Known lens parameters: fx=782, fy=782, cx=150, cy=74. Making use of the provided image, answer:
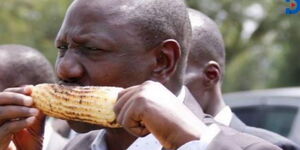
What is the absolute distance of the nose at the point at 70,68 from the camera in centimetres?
314

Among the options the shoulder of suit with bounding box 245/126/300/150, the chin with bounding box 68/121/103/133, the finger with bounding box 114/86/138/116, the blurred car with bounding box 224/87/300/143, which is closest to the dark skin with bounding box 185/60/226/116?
the shoulder of suit with bounding box 245/126/300/150

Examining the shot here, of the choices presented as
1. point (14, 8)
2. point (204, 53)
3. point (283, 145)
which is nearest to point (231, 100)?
point (204, 53)

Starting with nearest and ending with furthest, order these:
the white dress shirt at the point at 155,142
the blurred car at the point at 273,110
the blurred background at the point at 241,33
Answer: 1. the white dress shirt at the point at 155,142
2. the blurred car at the point at 273,110
3. the blurred background at the point at 241,33

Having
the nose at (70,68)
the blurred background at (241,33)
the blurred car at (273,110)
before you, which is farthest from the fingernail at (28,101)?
the blurred background at (241,33)

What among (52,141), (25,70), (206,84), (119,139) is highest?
(119,139)

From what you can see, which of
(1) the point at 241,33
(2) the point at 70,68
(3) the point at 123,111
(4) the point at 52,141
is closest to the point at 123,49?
(2) the point at 70,68

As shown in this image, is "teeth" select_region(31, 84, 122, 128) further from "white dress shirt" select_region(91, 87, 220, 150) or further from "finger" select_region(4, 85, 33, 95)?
"white dress shirt" select_region(91, 87, 220, 150)

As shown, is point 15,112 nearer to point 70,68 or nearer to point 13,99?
point 13,99

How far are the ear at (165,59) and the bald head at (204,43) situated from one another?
1190 millimetres

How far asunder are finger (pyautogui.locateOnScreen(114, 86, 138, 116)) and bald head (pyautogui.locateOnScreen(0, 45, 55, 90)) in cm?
183

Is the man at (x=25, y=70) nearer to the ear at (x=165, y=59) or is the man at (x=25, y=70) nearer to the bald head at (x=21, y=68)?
the bald head at (x=21, y=68)

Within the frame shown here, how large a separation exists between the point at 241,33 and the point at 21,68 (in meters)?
24.2

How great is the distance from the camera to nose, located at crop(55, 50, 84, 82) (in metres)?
3.14

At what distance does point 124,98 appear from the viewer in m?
2.68
